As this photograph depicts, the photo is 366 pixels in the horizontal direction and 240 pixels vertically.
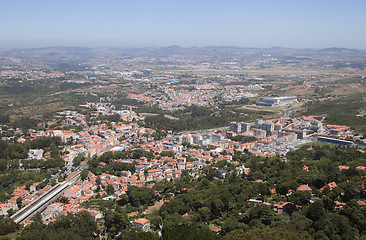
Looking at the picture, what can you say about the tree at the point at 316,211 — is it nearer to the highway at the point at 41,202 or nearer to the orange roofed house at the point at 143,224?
the orange roofed house at the point at 143,224

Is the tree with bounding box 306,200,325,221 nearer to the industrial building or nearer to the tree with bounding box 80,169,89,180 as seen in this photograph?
the tree with bounding box 80,169,89,180

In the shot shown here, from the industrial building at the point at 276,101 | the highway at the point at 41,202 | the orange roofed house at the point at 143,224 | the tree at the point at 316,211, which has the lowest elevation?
the highway at the point at 41,202

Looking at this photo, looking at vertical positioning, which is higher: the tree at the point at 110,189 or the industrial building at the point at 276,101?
the industrial building at the point at 276,101

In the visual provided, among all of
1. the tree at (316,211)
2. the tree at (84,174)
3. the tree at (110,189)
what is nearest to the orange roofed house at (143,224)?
the tree at (110,189)

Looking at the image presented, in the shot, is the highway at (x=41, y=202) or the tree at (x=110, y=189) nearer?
the highway at (x=41, y=202)

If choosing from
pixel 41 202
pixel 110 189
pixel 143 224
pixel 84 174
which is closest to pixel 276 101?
pixel 84 174

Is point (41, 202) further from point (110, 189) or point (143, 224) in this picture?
point (143, 224)

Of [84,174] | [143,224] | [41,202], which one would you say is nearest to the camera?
[143,224]

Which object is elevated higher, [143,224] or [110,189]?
[143,224]
